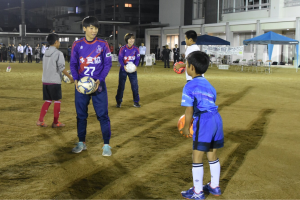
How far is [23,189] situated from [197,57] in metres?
2.61

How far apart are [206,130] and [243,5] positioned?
1396 inches

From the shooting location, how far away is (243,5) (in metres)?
35.6

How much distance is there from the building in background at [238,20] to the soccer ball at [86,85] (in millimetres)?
27647

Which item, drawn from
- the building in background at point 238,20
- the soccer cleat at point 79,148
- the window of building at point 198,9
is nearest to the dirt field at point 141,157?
the soccer cleat at point 79,148

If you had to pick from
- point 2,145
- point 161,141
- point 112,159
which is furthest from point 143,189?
point 2,145

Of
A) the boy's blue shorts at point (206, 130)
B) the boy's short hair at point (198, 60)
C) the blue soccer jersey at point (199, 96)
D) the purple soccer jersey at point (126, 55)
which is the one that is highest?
the purple soccer jersey at point (126, 55)

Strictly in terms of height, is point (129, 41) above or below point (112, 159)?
above

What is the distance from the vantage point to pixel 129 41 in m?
8.94

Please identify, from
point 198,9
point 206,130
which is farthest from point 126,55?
point 198,9

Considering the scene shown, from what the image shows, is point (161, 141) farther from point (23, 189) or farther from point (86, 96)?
point (23, 189)

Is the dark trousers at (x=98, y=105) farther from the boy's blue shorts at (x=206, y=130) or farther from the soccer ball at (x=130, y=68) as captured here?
the soccer ball at (x=130, y=68)

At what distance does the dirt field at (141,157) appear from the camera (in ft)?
12.6

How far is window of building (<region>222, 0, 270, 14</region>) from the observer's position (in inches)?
1307

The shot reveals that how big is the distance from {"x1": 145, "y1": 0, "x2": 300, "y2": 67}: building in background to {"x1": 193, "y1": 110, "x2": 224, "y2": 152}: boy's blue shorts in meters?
28.0
